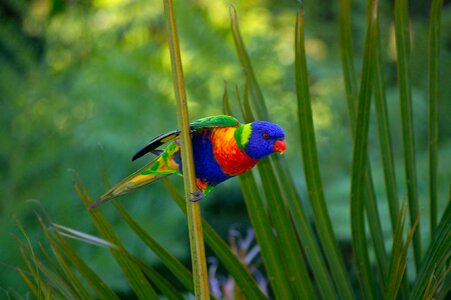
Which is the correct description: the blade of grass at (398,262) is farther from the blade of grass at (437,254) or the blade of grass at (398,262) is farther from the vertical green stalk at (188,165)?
the vertical green stalk at (188,165)

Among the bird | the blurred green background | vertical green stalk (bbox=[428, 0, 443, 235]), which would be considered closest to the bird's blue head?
the bird

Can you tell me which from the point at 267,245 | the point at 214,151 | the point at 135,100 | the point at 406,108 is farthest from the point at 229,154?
the point at 135,100

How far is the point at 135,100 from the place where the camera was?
2354 mm

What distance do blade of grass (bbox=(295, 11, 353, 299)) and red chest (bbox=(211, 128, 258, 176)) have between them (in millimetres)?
82

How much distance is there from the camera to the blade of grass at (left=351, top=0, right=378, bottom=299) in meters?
0.55

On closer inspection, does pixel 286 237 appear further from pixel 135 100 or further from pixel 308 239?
pixel 135 100

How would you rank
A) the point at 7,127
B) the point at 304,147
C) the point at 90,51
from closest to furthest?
1. the point at 304,147
2. the point at 7,127
3. the point at 90,51

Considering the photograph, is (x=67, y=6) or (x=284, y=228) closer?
(x=284, y=228)

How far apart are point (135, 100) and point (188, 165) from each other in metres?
1.94

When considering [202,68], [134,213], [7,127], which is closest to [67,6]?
[202,68]

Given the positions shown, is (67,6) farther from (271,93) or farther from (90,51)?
(271,93)

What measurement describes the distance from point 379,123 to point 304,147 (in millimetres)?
120

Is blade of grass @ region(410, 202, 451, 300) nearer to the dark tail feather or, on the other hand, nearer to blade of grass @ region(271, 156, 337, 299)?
blade of grass @ region(271, 156, 337, 299)

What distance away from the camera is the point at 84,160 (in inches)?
67.2
